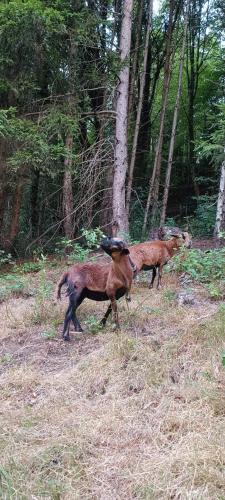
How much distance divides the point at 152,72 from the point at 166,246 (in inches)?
617

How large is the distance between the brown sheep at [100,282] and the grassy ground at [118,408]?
348mm

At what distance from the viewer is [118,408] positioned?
3.84m

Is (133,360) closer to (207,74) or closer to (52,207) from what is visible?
(52,207)

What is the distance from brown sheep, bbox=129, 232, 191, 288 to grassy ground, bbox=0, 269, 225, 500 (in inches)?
61.3

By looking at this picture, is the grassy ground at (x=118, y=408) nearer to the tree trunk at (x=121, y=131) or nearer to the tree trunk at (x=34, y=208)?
the tree trunk at (x=121, y=131)

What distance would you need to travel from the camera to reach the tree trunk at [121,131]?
10.5m

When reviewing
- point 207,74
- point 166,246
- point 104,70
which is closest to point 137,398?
point 166,246

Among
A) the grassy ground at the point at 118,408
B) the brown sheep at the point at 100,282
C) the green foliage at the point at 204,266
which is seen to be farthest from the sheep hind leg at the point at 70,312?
the green foliage at the point at 204,266

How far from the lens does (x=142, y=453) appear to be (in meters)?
3.26

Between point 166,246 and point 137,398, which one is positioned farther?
point 166,246

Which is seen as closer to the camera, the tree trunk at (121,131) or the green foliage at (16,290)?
the green foliage at (16,290)

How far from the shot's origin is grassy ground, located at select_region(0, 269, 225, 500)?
296 centimetres

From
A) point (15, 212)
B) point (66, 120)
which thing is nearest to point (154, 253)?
point (66, 120)

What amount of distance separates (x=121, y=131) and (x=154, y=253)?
13.7 ft
